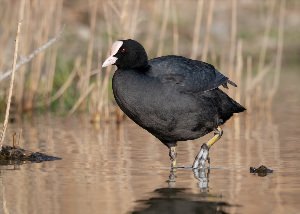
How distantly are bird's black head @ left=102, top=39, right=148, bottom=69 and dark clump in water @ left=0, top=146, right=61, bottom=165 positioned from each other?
1.20 meters

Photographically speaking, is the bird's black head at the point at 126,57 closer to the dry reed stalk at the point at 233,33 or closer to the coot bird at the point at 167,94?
the coot bird at the point at 167,94

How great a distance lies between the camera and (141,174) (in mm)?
8656

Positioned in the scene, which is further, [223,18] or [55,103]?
[223,18]

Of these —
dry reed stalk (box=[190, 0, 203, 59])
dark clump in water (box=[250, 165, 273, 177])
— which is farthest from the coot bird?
dry reed stalk (box=[190, 0, 203, 59])

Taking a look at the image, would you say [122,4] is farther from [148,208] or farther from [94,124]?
[148,208]

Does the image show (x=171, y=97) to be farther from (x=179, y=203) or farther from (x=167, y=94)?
(x=179, y=203)

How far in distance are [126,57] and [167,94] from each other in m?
0.49

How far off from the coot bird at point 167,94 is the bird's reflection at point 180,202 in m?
0.93

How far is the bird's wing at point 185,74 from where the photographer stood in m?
8.92

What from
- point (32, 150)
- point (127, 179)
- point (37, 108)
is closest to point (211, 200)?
point (127, 179)

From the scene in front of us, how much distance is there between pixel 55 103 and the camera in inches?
578

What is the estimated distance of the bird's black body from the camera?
8664mm

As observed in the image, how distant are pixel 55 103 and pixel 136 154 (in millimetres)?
4834

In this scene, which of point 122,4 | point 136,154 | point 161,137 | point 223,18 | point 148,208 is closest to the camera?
point 148,208
